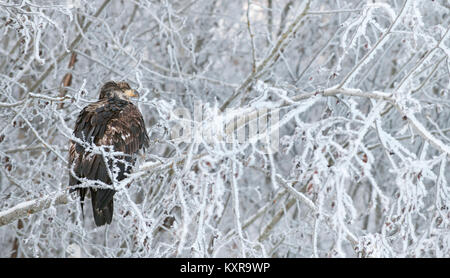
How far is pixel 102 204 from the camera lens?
13.3 feet

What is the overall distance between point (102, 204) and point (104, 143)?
43 cm

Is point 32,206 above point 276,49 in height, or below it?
below

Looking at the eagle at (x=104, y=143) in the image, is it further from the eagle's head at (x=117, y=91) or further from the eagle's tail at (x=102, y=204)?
the eagle's head at (x=117, y=91)

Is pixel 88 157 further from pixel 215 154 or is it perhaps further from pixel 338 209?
pixel 338 209

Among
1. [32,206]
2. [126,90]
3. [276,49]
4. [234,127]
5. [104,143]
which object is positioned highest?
[276,49]

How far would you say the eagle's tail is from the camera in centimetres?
403

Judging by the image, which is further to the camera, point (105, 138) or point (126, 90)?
point (126, 90)

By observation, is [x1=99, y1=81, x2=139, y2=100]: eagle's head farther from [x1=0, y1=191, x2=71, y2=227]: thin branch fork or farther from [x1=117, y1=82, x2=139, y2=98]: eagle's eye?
[x1=0, y1=191, x2=71, y2=227]: thin branch fork

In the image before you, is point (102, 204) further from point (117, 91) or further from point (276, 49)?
point (276, 49)

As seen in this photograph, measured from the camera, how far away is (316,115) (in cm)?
845

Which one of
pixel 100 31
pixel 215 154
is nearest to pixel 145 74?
pixel 100 31

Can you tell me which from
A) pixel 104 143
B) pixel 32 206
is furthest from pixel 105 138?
pixel 32 206

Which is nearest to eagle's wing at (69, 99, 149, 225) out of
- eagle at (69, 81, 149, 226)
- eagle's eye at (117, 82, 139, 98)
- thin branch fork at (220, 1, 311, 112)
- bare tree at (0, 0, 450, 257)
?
eagle at (69, 81, 149, 226)

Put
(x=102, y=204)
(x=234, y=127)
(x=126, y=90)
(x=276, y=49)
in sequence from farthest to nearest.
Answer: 1. (x=276, y=49)
2. (x=126, y=90)
3. (x=102, y=204)
4. (x=234, y=127)
